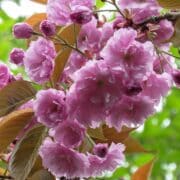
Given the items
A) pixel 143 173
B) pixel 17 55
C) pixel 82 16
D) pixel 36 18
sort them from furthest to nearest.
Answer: pixel 143 173 → pixel 36 18 → pixel 17 55 → pixel 82 16

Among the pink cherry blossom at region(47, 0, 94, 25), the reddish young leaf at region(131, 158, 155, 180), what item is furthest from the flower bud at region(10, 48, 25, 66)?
the reddish young leaf at region(131, 158, 155, 180)

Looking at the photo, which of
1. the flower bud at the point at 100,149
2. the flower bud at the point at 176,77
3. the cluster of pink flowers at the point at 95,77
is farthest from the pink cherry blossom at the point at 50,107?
the flower bud at the point at 176,77

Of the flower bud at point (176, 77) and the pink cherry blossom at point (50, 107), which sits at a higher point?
the pink cherry blossom at point (50, 107)

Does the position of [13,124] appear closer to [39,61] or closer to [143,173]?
[39,61]

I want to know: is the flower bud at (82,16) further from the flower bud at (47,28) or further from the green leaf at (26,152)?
the green leaf at (26,152)

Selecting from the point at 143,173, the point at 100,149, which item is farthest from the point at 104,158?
the point at 143,173

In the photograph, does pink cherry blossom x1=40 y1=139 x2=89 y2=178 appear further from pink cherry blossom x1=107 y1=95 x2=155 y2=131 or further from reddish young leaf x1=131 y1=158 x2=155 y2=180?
reddish young leaf x1=131 y1=158 x2=155 y2=180
